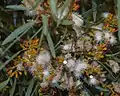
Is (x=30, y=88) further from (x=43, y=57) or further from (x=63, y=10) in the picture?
(x=63, y=10)

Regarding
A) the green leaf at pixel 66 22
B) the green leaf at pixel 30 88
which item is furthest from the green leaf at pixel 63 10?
the green leaf at pixel 30 88

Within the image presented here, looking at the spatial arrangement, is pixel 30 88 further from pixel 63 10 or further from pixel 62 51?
pixel 63 10

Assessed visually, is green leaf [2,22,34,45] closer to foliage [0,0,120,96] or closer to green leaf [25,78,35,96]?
foliage [0,0,120,96]

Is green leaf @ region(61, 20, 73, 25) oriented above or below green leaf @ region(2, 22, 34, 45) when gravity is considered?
above

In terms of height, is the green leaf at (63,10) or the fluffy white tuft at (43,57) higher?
the green leaf at (63,10)

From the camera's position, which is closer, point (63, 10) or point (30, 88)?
point (63, 10)

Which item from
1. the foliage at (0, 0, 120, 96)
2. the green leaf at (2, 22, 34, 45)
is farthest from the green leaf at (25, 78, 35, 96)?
the green leaf at (2, 22, 34, 45)

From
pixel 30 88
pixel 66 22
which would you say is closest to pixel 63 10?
pixel 66 22

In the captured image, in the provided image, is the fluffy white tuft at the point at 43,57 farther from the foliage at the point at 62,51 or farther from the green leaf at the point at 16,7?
the green leaf at the point at 16,7

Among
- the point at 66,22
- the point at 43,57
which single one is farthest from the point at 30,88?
the point at 66,22

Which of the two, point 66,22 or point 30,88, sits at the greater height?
point 66,22

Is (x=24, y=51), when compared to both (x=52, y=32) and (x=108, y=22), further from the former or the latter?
(x=108, y=22)

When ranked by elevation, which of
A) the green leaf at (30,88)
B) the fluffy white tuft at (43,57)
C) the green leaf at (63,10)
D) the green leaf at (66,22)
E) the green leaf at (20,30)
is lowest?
the green leaf at (30,88)

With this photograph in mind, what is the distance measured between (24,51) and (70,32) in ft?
0.41
